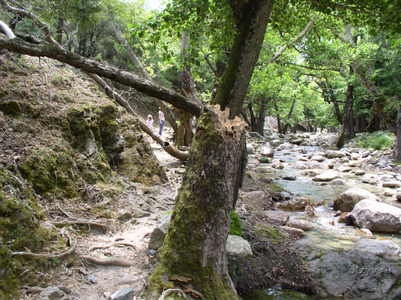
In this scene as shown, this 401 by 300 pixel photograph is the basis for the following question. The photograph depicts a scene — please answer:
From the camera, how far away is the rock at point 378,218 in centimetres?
696

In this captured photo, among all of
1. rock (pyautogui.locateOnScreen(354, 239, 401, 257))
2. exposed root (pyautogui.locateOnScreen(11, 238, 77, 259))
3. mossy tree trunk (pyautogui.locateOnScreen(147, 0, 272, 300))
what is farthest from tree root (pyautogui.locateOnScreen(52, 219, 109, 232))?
rock (pyautogui.locateOnScreen(354, 239, 401, 257))

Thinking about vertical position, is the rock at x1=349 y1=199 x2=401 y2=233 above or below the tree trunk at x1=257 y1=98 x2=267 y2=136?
below

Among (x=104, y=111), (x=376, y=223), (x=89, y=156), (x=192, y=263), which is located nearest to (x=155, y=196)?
(x=89, y=156)

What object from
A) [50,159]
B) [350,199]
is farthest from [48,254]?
[350,199]

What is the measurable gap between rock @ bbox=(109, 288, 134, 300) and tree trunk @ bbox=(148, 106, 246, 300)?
24cm

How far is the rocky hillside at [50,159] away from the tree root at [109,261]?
30cm

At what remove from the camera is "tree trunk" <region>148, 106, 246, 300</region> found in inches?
127

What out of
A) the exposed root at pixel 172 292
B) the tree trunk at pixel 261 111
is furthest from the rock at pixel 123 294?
the tree trunk at pixel 261 111

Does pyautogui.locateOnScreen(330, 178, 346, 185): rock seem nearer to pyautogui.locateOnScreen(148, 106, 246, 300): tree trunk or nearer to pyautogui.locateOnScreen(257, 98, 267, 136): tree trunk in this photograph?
pyautogui.locateOnScreen(148, 106, 246, 300): tree trunk

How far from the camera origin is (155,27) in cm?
473

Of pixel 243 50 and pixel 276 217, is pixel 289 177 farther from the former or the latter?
pixel 243 50

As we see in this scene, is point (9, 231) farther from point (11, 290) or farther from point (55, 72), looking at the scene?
point (55, 72)

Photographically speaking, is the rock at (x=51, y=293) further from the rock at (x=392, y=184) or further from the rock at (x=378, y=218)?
the rock at (x=392, y=184)

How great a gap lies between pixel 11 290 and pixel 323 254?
4.46m
